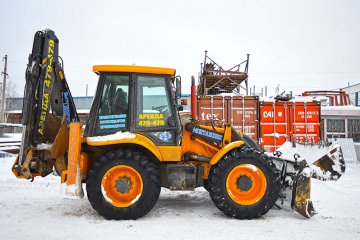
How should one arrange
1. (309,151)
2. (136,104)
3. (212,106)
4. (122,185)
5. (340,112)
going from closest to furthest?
(122,185) → (136,104) → (309,151) → (212,106) → (340,112)

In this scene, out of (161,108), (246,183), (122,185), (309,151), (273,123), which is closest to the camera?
(122,185)

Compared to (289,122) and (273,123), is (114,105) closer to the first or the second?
(273,123)

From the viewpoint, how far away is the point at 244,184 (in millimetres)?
4668

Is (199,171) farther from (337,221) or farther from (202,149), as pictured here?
(337,221)

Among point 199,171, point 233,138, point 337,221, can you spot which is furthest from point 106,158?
point 337,221

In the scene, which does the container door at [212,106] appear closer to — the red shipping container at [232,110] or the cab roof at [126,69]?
the red shipping container at [232,110]

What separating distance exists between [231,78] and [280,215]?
10.5 m

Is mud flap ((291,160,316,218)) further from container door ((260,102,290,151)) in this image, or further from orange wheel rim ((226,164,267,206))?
container door ((260,102,290,151))

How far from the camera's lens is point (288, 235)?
154 inches

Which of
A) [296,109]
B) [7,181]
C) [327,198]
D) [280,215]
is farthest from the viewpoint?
[296,109]

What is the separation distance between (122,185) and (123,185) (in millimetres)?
15

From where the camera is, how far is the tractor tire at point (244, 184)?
15.0ft

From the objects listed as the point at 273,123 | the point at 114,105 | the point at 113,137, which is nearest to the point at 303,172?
the point at 113,137

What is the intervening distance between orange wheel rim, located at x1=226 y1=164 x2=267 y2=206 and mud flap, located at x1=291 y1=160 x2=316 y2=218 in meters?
0.51
